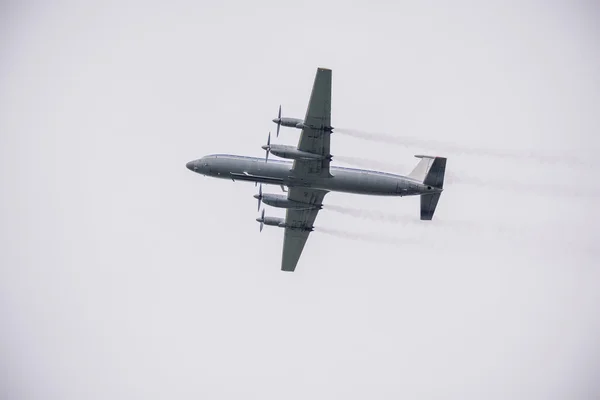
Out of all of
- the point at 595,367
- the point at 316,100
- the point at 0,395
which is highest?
the point at 316,100

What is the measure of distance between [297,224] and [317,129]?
10157 millimetres

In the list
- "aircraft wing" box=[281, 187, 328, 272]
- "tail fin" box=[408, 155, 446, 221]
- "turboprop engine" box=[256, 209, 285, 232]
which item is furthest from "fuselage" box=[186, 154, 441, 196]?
"turboprop engine" box=[256, 209, 285, 232]

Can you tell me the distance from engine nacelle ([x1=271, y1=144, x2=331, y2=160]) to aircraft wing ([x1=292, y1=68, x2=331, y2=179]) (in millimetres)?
312

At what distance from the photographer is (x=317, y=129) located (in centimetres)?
3631

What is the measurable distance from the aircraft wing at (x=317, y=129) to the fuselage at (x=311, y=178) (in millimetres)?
683

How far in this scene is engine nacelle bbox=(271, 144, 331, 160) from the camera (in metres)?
36.8

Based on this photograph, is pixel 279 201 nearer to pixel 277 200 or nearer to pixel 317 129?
pixel 277 200

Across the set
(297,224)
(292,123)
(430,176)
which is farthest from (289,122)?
(430,176)

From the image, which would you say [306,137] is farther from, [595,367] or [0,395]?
[0,395]

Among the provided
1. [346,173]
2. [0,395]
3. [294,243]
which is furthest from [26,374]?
[346,173]

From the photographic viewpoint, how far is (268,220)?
43.6 meters

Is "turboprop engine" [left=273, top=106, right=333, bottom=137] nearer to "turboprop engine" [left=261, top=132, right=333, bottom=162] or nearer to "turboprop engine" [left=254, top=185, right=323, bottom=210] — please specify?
"turboprop engine" [left=261, top=132, right=333, bottom=162]

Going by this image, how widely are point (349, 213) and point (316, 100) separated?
33.2 ft

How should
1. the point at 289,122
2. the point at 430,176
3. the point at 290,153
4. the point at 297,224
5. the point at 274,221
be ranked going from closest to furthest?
1. the point at 289,122
2. the point at 290,153
3. the point at 430,176
4. the point at 274,221
5. the point at 297,224
